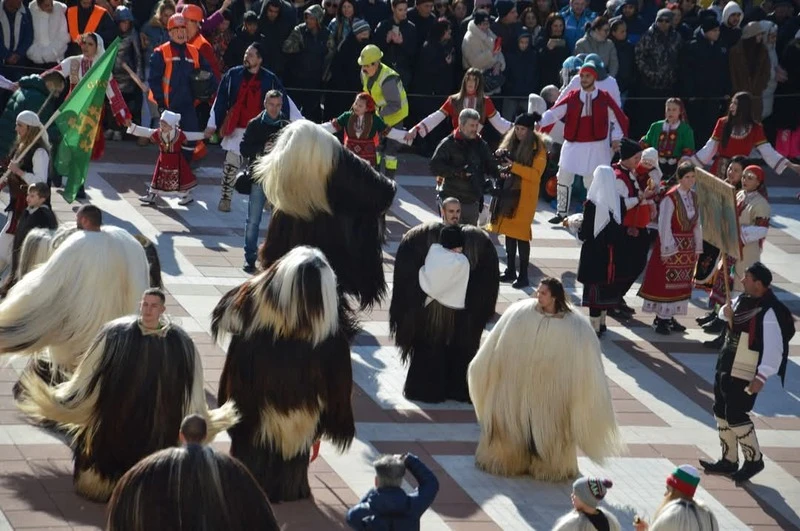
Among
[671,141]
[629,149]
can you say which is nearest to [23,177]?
[629,149]

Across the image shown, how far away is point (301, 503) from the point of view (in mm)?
11453

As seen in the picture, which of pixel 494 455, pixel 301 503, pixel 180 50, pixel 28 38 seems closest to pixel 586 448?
pixel 494 455

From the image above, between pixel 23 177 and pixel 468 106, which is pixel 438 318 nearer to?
pixel 23 177

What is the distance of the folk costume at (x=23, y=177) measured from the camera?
1495 centimetres

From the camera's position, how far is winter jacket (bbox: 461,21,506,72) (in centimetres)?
2123

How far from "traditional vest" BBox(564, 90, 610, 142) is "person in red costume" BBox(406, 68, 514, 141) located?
2.44ft

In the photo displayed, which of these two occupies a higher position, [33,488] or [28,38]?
[28,38]

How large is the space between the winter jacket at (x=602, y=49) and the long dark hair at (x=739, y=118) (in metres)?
3.03

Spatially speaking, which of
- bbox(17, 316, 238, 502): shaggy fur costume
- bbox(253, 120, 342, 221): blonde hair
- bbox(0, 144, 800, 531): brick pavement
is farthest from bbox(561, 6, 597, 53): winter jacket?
bbox(17, 316, 238, 502): shaggy fur costume

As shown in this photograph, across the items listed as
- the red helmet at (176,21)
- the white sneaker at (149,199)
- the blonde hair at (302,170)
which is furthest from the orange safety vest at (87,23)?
the blonde hair at (302,170)

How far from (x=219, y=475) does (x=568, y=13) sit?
14719 mm

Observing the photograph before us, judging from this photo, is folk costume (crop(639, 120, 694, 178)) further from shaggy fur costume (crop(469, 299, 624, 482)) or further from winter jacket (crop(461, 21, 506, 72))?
shaggy fur costume (crop(469, 299, 624, 482))

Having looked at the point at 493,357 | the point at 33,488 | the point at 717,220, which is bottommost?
the point at 33,488

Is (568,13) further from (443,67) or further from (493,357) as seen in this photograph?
(493,357)
